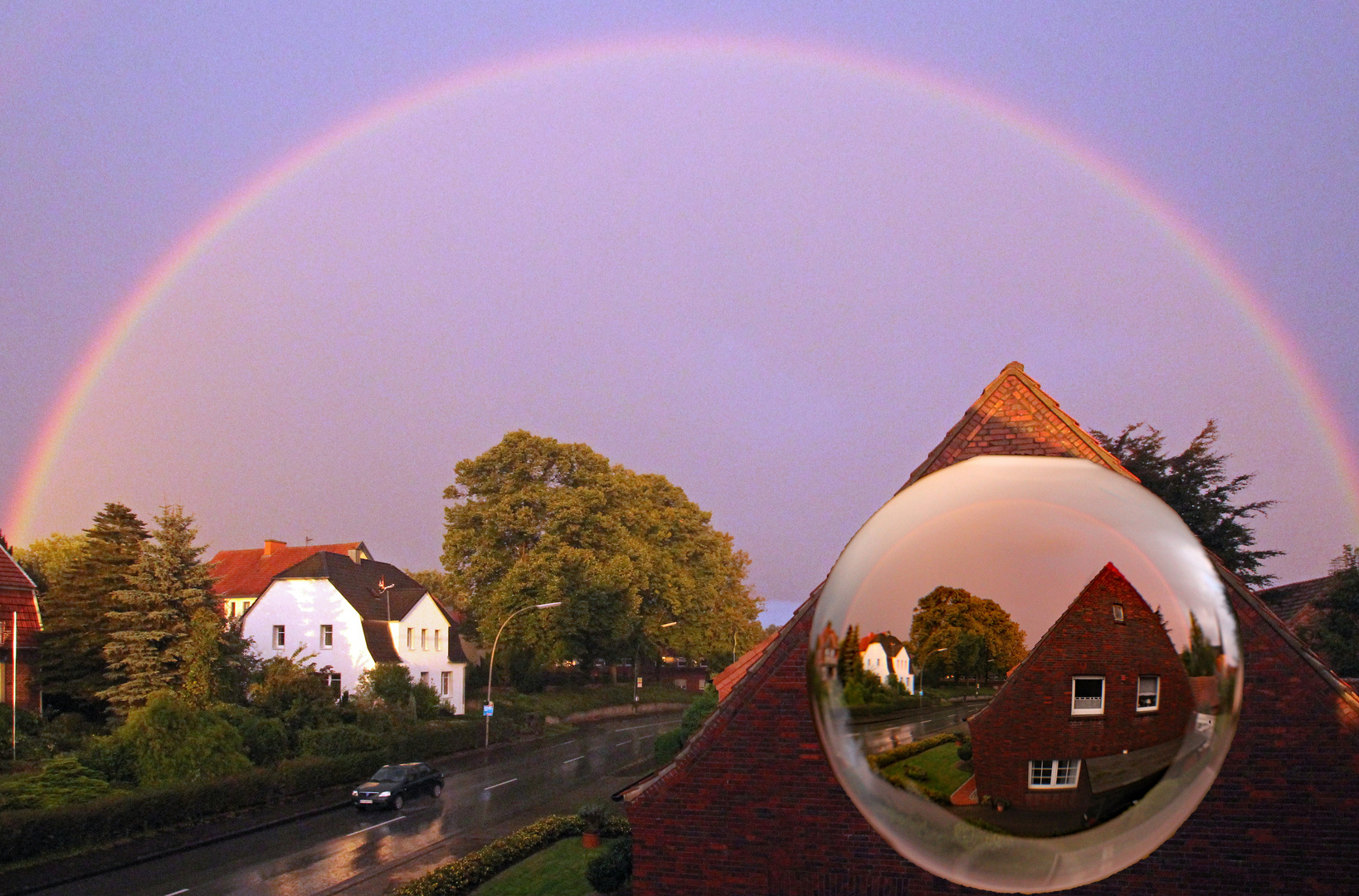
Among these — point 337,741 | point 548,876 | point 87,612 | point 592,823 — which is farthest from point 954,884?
point 87,612

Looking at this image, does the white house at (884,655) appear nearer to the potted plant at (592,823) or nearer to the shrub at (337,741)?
the potted plant at (592,823)

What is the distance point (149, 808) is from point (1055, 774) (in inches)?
1199

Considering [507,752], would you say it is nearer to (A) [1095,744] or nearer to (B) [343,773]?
(B) [343,773]

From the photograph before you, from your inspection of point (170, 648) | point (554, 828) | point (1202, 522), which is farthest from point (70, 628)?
point (1202, 522)

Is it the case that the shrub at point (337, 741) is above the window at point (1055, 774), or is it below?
below

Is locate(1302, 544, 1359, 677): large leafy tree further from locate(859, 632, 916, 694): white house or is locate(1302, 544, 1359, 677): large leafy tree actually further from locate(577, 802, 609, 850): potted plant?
locate(859, 632, 916, 694): white house

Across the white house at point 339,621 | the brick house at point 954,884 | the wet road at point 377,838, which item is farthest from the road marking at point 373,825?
the brick house at point 954,884

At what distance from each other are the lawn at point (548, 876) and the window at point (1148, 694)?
18176 millimetres

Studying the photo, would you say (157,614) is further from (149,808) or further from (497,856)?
(497,856)

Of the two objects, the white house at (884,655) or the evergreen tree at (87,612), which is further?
the evergreen tree at (87,612)

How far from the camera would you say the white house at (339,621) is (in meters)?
53.7

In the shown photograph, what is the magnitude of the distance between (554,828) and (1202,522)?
2278 centimetres

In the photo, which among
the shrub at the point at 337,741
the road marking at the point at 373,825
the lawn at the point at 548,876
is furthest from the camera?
the shrub at the point at 337,741

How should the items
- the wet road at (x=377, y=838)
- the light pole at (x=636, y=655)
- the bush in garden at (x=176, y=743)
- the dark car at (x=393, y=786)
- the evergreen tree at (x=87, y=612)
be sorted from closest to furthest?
the wet road at (x=377, y=838) < the bush in garden at (x=176, y=743) < the dark car at (x=393, y=786) < the evergreen tree at (x=87, y=612) < the light pole at (x=636, y=655)
